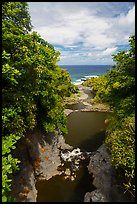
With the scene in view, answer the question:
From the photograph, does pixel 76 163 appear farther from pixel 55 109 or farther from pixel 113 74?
pixel 113 74

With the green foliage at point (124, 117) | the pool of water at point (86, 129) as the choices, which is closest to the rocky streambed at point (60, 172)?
the pool of water at point (86, 129)

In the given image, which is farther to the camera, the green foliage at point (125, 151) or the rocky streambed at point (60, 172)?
the rocky streambed at point (60, 172)

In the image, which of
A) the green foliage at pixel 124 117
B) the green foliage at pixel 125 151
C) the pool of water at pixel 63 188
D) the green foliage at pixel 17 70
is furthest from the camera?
the pool of water at pixel 63 188

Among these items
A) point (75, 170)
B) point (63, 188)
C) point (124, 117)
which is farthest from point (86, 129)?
point (124, 117)

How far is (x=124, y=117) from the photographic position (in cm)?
1642

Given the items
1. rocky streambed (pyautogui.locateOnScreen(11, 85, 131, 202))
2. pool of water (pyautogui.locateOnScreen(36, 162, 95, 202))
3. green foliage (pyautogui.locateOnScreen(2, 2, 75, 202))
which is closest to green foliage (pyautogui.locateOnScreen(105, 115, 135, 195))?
rocky streambed (pyautogui.locateOnScreen(11, 85, 131, 202))

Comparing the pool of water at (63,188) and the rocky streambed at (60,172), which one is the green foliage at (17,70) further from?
the pool of water at (63,188)

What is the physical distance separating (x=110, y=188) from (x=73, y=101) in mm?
37526

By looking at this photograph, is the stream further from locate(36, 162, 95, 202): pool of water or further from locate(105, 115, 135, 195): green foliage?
locate(105, 115, 135, 195): green foliage

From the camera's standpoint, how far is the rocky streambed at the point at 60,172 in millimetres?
16328

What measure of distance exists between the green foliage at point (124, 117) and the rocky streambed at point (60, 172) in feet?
8.41

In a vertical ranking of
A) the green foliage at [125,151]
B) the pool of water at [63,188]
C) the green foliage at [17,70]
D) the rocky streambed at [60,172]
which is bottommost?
the pool of water at [63,188]

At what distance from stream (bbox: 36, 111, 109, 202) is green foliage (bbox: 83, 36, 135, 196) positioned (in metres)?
4.85

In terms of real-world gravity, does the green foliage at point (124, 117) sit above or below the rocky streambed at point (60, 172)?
above
